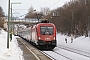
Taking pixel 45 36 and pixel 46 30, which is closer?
pixel 45 36

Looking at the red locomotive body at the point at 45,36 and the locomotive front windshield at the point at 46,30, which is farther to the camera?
the locomotive front windshield at the point at 46,30

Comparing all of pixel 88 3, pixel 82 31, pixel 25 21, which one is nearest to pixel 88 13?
pixel 88 3

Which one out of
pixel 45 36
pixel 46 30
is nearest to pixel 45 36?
pixel 45 36

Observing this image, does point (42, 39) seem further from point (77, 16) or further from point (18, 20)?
point (18, 20)

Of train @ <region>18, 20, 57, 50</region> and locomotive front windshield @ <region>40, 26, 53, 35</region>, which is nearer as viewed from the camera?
train @ <region>18, 20, 57, 50</region>

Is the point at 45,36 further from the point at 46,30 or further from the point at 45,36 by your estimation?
the point at 46,30

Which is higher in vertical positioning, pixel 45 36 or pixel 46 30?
pixel 46 30

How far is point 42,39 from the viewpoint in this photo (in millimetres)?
29844

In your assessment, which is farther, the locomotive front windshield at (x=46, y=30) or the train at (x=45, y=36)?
the locomotive front windshield at (x=46, y=30)

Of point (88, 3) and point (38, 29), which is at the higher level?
point (88, 3)

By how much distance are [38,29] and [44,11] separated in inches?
3903

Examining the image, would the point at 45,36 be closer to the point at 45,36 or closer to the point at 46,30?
the point at 45,36

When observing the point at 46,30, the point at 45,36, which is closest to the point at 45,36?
the point at 45,36

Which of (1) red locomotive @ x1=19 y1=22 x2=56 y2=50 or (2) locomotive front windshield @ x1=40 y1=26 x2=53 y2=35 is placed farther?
(2) locomotive front windshield @ x1=40 y1=26 x2=53 y2=35
